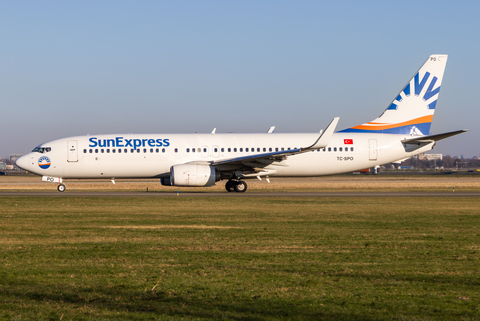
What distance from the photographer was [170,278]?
25.8ft

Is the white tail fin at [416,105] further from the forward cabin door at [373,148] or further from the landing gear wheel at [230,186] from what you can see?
the landing gear wheel at [230,186]

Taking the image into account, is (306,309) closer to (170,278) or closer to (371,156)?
(170,278)

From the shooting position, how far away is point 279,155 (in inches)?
1224

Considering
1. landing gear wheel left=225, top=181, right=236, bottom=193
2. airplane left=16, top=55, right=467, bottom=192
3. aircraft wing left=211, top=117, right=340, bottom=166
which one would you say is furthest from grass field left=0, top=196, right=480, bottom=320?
landing gear wheel left=225, top=181, right=236, bottom=193

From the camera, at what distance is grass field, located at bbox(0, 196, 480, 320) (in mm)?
6227

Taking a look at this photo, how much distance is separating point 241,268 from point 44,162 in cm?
2813

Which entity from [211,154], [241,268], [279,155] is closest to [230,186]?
[211,154]

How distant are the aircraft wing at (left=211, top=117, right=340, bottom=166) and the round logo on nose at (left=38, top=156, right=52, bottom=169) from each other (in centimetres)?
1099

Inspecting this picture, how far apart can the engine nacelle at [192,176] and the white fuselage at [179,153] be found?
8.55 ft

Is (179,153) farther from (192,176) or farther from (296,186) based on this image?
(296,186)

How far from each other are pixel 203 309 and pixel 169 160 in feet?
89.8

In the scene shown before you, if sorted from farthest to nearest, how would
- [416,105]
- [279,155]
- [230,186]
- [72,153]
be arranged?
[416,105] → [230,186] → [72,153] → [279,155]

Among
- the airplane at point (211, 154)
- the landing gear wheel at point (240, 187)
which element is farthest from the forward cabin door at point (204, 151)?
the landing gear wheel at point (240, 187)

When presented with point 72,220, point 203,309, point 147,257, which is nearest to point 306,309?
point 203,309
